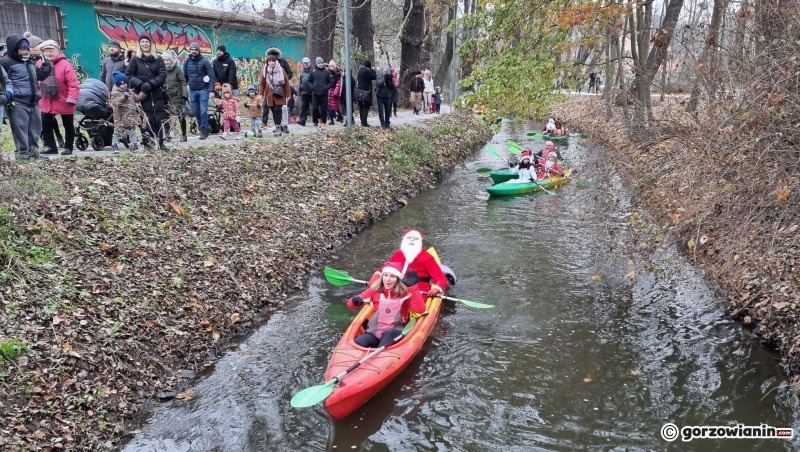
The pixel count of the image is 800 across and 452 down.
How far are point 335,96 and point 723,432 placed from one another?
12.0 metres

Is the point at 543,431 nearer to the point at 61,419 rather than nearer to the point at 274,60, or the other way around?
the point at 61,419

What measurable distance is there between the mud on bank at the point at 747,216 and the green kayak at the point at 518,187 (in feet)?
19.8

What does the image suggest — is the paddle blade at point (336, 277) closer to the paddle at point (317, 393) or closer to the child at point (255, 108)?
the paddle at point (317, 393)

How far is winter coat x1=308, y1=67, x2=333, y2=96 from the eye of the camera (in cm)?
1355

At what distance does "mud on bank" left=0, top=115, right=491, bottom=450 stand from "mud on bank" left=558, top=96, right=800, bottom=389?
17.1ft

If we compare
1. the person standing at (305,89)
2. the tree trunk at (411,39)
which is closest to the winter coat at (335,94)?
the person standing at (305,89)

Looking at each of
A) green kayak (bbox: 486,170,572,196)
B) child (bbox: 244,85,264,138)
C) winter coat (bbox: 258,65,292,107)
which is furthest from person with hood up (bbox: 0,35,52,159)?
green kayak (bbox: 486,170,572,196)

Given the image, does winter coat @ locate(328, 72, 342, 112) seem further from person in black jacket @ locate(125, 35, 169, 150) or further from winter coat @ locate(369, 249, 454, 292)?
winter coat @ locate(369, 249, 454, 292)

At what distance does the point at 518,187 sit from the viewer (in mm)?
14000

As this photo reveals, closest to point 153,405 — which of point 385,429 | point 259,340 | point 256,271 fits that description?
point 259,340

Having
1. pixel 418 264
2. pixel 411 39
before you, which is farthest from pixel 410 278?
pixel 411 39

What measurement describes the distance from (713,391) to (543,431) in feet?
6.17

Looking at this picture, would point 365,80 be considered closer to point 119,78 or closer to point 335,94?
point 335,94

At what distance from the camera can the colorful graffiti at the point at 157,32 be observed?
17.6m
